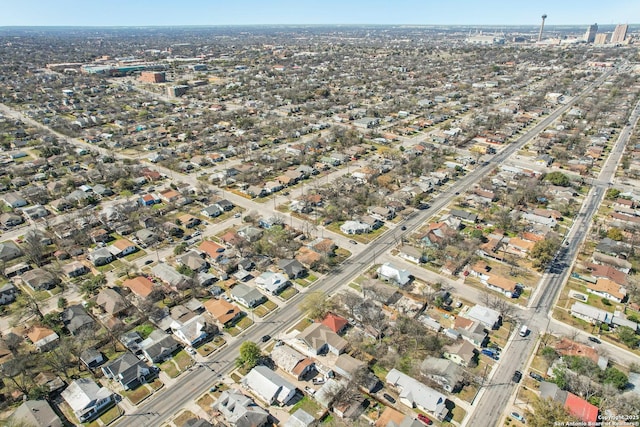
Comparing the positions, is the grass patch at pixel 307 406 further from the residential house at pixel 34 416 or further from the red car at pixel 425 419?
the residential house at pixel 34 416

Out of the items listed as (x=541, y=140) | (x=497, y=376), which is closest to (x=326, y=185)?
(x=497, y=376)

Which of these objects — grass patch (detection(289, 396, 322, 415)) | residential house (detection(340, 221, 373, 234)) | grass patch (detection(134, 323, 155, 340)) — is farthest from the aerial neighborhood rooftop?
grass patch (detection(134, 323, 155, 340))

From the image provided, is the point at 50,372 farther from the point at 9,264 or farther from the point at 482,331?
the point at 482,331

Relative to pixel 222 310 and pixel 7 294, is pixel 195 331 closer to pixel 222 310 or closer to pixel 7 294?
pixel 222 310

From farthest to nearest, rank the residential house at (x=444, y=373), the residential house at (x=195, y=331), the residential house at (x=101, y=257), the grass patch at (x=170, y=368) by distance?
1. the residential house at (x=101, y=257)
2. the residential house at (x=195, y=331)
3. the grass patch at (x=170, y=368)
4. the residential house at (x=444, y=373)

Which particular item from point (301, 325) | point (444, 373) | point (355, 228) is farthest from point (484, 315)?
point (355, 228)

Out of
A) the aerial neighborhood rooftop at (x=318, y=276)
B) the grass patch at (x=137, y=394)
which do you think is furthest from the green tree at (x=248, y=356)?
the grass patch at (x=137, y=394)
